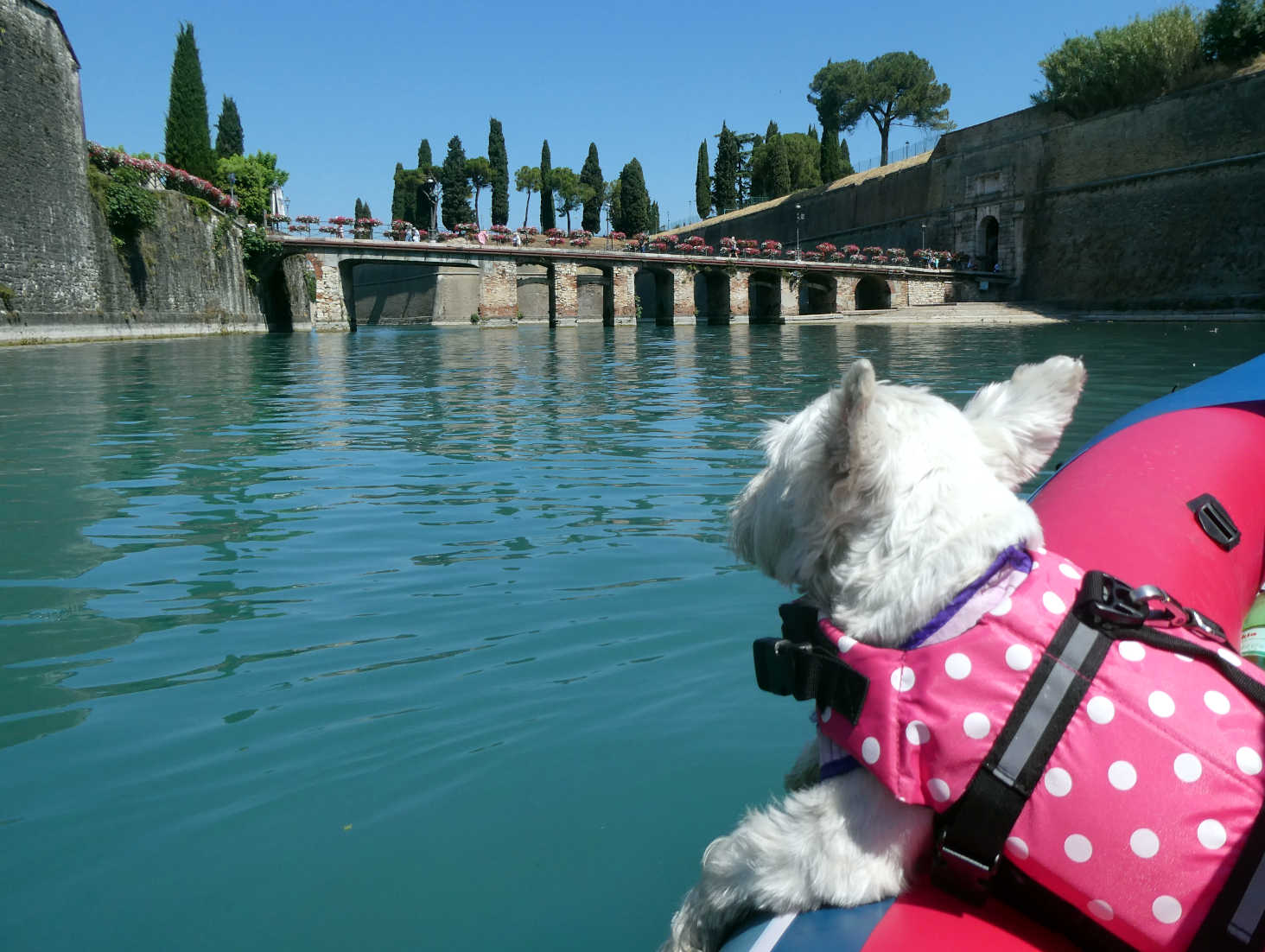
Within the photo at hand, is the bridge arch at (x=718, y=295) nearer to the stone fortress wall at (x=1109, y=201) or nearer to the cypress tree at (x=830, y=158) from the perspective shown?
the stone fortress wall at (x=1109, y=201)

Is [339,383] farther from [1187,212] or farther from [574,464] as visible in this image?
[1187,212]

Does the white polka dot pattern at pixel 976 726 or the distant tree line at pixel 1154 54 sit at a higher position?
the distant tree line at pixel 1154 54

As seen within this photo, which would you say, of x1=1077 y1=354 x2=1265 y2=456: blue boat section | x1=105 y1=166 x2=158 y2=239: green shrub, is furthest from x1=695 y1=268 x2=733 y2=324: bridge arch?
x1=1077 y1=354 x2=1265 y2=456: blue boat section

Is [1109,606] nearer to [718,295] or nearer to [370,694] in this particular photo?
[370,694]

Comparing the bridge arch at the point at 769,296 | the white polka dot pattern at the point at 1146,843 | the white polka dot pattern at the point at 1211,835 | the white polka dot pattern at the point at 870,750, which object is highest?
the bridge arch at the point at 769,296

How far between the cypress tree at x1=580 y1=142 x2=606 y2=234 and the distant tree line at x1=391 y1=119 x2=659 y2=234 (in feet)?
0.25

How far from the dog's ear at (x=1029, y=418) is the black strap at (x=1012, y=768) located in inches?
15.6

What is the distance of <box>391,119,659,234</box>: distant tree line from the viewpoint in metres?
71.1

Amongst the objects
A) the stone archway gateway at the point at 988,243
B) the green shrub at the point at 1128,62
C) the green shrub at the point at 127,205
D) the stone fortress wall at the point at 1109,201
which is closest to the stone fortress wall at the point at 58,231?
the green shrub at the point at 127,205

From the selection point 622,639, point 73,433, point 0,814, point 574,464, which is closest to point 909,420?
point 622,639

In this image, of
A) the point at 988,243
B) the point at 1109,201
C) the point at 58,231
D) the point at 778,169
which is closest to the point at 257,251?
the point at 58,231

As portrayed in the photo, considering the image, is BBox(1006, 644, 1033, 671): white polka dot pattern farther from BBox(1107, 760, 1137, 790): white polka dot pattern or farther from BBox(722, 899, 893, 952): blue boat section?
BBox(722, 899, 893, 952): blue boat section

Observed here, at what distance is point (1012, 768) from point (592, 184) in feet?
271

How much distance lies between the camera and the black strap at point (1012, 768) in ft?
4.33
